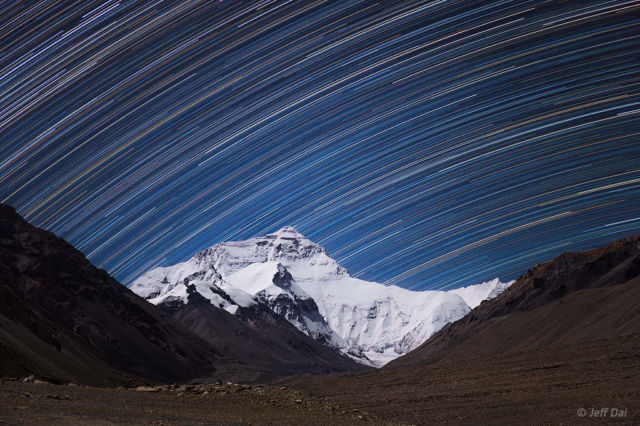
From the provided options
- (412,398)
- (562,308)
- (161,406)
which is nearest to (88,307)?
(562,308)

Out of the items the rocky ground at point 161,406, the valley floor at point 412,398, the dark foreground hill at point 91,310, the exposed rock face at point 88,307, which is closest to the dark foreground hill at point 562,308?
the valley floor at point 412,398

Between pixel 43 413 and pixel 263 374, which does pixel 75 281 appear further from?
pixel 43 413

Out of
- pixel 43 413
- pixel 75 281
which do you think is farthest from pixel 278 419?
pixel 75 281

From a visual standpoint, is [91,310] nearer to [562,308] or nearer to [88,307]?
[88,307]

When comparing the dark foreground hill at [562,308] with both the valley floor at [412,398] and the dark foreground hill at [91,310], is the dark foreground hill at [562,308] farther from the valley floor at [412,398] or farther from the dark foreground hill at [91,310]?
the dark foreground hill at [91,310]

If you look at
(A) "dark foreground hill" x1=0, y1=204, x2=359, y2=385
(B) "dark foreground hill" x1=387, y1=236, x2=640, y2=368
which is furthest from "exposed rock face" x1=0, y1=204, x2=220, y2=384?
(B) "dark foreground hill" x1=387, y1=236, x2=640, y2=368
